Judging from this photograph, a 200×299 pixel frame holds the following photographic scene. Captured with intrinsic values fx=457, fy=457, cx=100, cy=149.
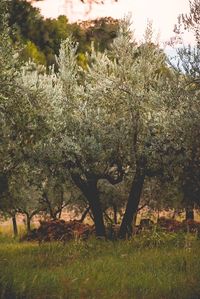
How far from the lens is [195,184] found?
23562 millimetres

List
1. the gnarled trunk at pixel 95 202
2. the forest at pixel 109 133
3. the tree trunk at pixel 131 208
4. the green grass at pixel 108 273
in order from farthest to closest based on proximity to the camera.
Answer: the gnarled trunk at pixel 95 202 < the tree trunk at pixel 131 208 < the forest at pixel 109 133 < the green grass at pixel 108 273

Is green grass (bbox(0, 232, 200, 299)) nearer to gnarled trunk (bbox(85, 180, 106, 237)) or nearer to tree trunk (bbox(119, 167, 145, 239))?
tree trunk (bbox(119, 167, 145, 239))

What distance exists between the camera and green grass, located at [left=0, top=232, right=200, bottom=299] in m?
8.52

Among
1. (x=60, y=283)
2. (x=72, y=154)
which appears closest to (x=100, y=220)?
(x=72, y=154)

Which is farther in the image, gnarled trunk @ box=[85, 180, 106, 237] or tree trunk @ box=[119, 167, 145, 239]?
gnarled trunk @ box=[85, 180, 106, 237]

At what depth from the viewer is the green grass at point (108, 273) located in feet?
28.0

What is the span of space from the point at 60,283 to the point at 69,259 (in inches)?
218

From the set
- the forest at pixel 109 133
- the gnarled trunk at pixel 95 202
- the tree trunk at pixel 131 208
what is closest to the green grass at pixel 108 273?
the forest at pixel 109 133

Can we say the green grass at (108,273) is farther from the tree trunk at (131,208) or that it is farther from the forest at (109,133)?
the tree trunk at (131,208)

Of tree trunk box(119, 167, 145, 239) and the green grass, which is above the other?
tree trunk box(119, 167, 145, 239)

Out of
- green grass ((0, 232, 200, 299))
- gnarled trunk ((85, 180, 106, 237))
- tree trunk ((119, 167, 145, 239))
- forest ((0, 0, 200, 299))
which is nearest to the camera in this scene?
green grass ((0, 232, 200, 299))

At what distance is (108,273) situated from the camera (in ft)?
37.7

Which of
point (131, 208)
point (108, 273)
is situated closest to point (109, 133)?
point (131, 208)

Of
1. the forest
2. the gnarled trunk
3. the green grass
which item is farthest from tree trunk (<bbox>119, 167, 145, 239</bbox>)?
the green grass
